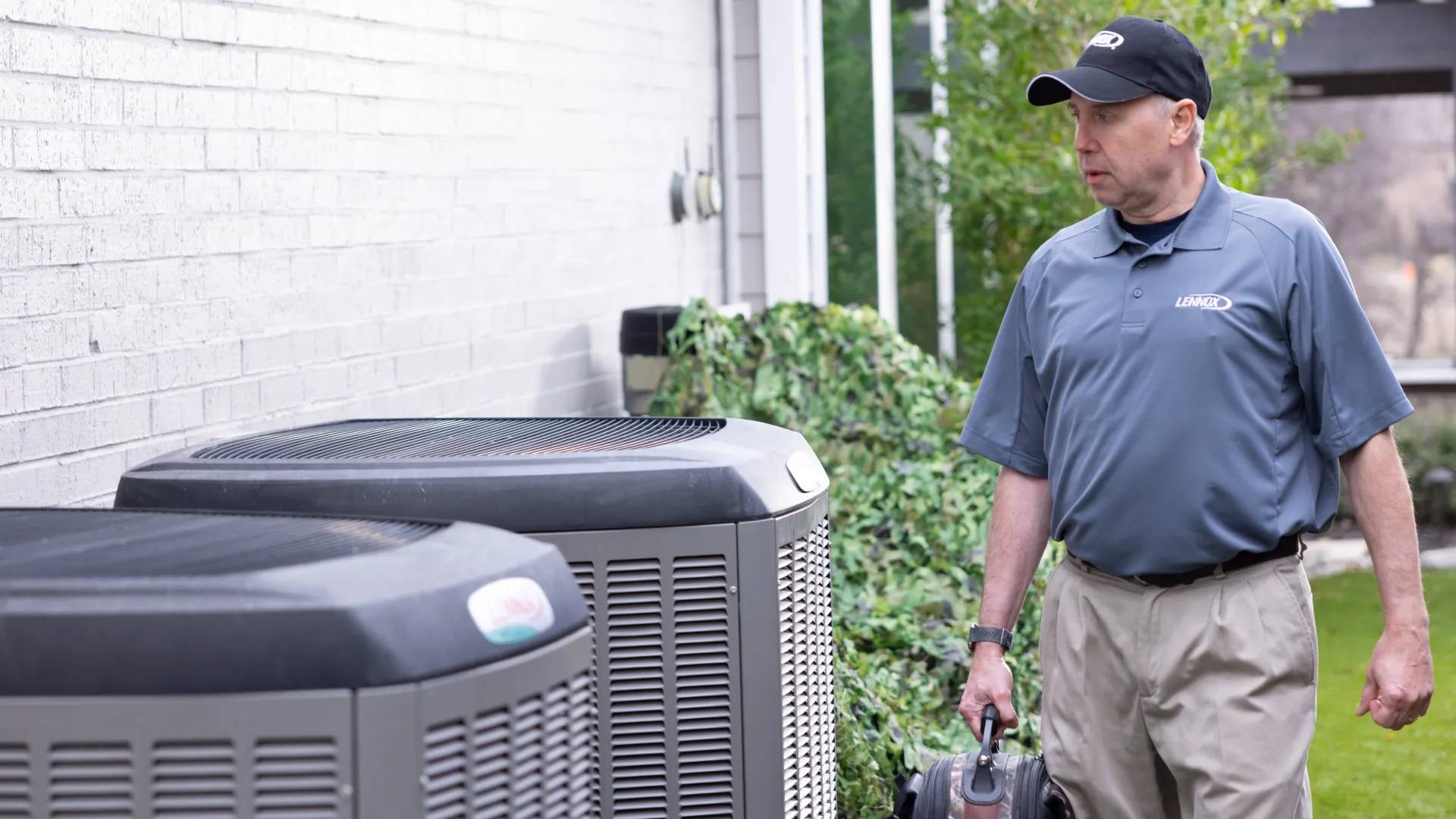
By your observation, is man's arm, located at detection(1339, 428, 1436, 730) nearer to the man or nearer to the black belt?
the man

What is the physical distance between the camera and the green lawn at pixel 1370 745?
557 cm

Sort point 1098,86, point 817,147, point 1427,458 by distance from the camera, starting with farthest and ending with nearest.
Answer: point 1427,458 < point 817,147 < point 1098,86

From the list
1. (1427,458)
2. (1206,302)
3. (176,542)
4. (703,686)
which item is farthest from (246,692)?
(1427,458)

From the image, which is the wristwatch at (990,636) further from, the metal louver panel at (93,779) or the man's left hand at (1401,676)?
the metal louver panel at (93,779)

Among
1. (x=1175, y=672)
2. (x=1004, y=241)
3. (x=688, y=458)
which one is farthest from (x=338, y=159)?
(x=1004, y=241)

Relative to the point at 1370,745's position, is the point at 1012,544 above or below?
above

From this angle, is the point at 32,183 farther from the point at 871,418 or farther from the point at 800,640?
the point at 871,418

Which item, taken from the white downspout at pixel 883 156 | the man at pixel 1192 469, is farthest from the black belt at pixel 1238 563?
the white downspout at pixel 883 156

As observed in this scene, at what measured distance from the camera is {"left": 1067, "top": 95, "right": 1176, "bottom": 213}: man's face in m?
3.03

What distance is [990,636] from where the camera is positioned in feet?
10.4

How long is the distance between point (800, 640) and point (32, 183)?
164 cm

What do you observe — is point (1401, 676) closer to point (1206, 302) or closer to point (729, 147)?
point (1206, 302)

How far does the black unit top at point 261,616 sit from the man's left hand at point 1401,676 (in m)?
1.59

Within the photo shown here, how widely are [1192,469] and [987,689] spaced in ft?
1.87
